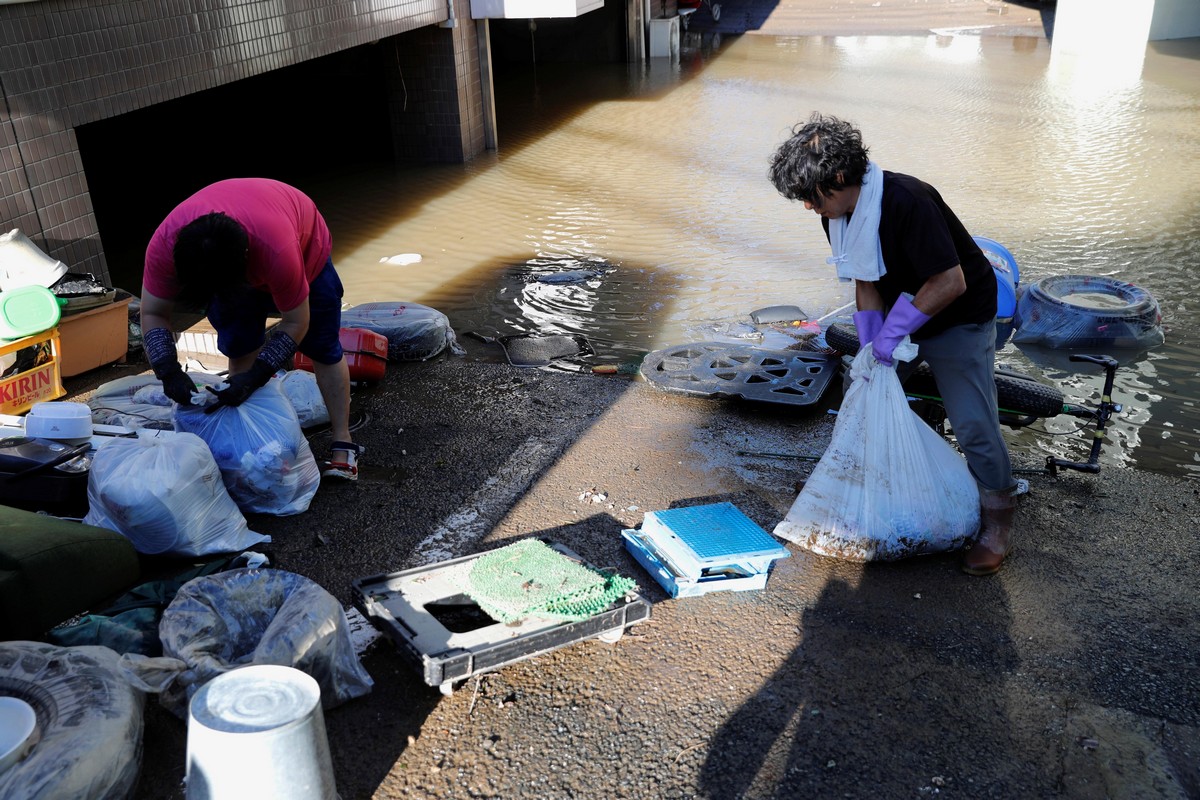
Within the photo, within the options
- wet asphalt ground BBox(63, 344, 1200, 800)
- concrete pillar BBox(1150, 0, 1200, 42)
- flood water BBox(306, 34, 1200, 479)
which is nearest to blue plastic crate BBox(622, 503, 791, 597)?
wet asphalt ground BBox(63, 344, 1200, 800)

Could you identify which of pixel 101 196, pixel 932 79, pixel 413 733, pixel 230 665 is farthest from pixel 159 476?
pixel 932 79

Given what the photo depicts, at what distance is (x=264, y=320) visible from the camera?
392 centimetres

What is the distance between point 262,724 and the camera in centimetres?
206

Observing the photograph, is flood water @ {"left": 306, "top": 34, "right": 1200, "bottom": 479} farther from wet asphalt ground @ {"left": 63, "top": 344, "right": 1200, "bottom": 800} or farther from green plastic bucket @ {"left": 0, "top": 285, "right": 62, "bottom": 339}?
green plastic bucket @ {"left": 0, "top": 285, "right": 62, "bottom": 339}

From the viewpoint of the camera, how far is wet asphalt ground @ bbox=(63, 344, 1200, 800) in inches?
99.5

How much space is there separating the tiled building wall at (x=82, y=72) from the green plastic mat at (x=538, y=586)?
388cm

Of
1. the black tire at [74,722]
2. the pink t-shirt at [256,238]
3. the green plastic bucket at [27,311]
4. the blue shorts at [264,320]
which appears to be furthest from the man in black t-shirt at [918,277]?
the green plastic bucket at [27,311]

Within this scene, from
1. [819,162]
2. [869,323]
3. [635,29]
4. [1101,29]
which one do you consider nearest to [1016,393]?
[869,323]

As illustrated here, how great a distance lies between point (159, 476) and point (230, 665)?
972mm

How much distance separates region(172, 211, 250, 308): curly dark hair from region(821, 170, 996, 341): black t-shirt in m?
2.01

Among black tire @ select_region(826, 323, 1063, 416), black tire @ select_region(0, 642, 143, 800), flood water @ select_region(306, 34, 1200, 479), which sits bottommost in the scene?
flood water @ select_region(306, 34, 1200, 479)

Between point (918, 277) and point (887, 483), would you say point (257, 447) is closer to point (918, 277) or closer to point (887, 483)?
point (887, 483)

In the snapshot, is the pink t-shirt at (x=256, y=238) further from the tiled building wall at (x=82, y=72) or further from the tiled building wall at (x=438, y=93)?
the tiled building wall at (x=438, y=93)

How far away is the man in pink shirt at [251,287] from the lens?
322 cm
